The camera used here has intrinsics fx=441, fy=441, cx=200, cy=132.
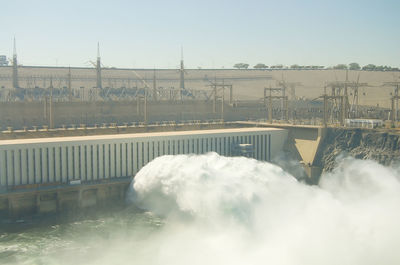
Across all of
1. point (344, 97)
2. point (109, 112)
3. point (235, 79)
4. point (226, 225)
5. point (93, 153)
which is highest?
point (235, 79)

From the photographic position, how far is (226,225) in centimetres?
2045

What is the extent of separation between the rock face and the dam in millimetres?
8631

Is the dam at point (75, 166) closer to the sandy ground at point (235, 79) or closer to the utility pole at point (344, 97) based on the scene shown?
the utility pole at point (344, 97)

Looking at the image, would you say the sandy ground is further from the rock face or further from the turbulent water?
the turbulent water

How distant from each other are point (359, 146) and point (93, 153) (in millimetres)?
18907

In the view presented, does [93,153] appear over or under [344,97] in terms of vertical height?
under

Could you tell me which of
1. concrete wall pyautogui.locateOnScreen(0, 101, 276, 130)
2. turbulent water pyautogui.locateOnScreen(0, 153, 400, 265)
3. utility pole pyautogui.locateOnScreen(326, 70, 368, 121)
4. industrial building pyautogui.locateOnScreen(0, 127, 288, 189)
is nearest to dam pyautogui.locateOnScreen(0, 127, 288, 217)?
industrial building pyautogui.locateOnScreen(0, 127, 288, 189)

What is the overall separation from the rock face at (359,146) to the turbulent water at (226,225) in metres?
1.46

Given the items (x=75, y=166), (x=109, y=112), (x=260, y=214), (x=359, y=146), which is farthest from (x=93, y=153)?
(x=109, y=112)

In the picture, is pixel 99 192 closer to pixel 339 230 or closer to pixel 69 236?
pixel 69 236

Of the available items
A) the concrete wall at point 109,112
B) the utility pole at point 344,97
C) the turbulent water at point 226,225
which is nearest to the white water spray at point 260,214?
the turbulent water at point 226,225

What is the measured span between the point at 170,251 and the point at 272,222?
479 cm

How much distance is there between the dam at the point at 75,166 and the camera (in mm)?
25531

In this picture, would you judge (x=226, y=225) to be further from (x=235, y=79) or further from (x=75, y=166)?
(x=235, y=79)
